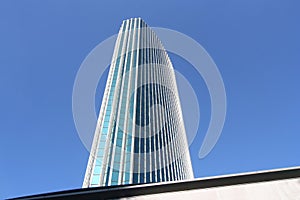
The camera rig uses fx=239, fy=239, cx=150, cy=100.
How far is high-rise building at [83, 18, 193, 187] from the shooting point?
48281mm

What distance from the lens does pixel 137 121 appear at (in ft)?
192

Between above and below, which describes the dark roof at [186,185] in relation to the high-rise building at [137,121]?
below

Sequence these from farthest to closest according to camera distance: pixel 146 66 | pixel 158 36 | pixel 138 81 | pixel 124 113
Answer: pixel 158 36
pixel 146 66
pixel 138 81
pixel 124 113

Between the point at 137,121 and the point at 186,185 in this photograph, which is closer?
the point at 186,185

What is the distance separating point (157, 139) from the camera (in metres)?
61.1

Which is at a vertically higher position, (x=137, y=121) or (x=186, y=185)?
(x=137, y=121)

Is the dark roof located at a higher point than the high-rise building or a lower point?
lower

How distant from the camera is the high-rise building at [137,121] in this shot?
158 ft

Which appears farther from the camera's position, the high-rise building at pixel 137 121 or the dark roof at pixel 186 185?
the high-rise building at pixel 137 121

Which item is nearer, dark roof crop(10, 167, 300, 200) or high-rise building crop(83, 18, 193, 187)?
dark roof crop(10, 167, 300, 200)

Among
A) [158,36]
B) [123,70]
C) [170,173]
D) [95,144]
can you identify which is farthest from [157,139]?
[158,36]

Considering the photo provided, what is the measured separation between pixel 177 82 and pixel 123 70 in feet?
121

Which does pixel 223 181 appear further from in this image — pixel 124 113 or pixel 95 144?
pixel 124 113

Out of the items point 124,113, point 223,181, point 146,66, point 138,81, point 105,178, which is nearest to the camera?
point 223,181
